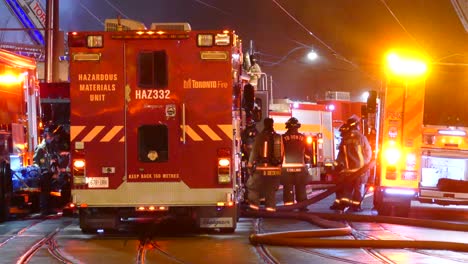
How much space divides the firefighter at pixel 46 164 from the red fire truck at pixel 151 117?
3948mm

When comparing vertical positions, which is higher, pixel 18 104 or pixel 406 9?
pixel 406 9

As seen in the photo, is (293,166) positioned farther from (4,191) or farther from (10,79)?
(10,79)

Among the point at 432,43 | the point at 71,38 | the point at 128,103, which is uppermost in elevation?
the point at 432,43

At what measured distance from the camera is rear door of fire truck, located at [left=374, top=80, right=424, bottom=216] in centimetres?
1400

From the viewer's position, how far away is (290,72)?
167ft

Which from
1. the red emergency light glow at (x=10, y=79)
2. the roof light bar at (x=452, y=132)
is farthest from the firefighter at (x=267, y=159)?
the red emergency light glow at (x=10, y=79)

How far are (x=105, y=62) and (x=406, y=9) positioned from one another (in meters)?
18.9

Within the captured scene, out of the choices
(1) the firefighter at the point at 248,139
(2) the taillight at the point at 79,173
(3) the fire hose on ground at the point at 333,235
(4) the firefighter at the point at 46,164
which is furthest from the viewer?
(1) the firefighter at the point at 248,139

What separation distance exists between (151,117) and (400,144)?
15.6ft

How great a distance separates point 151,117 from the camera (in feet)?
37.8

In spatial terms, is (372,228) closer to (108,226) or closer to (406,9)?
(108,226)

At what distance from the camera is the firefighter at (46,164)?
15266mm

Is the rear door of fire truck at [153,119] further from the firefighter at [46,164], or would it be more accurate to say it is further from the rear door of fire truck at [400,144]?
the firefighter at [46,164]

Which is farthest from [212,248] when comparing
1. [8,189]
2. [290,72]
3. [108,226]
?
[290,72]
